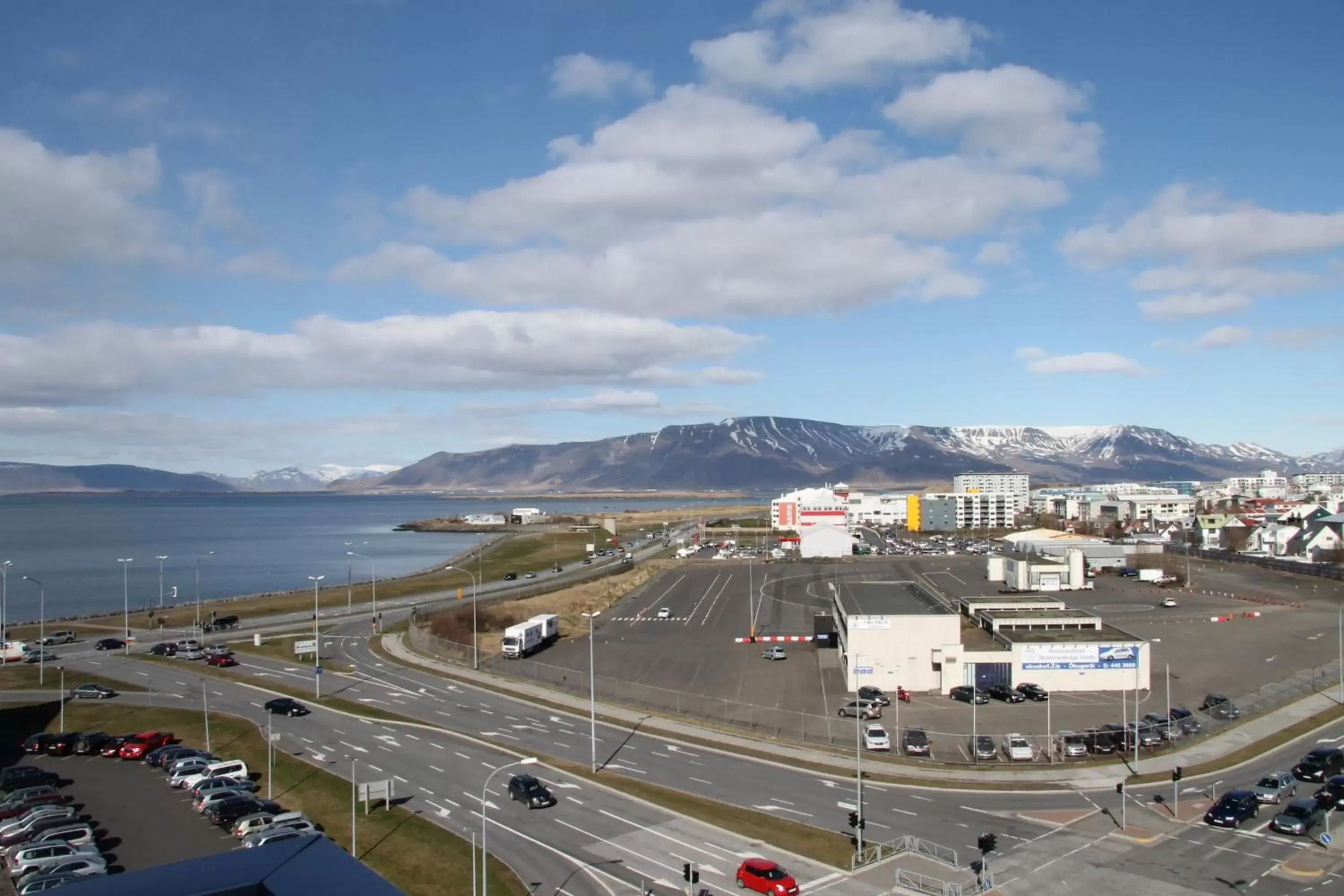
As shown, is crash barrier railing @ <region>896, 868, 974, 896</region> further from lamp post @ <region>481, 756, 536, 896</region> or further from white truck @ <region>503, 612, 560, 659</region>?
white truck @ <region>503, 612, 560, 659</region>

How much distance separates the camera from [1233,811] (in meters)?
28.0

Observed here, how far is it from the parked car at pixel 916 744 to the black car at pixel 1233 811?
33.5 ft

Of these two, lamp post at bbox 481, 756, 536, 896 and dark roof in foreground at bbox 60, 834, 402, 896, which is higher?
dark roof in foreground at bbox 60, 834, 402, 896

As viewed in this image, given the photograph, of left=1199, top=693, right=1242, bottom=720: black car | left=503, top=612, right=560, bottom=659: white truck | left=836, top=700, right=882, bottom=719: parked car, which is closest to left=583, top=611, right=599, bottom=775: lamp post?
left=503, top=612, right=560, bottom=659: white truck

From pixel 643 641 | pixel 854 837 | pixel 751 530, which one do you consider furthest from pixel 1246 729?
pixel 751 530

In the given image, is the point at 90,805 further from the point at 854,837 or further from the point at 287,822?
the point at 854,837

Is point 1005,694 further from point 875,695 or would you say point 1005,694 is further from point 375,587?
point 375,587

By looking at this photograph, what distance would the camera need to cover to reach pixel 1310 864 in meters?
24.7

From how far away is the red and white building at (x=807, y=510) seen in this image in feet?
481

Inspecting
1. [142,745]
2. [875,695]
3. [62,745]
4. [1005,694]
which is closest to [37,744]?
[62,745]

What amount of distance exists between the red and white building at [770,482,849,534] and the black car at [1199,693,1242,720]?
87680mm

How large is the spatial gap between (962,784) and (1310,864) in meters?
10.6

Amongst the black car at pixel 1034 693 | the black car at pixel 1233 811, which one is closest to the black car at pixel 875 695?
the black car at pixel 1034 693

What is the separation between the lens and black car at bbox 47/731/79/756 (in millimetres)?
38250
